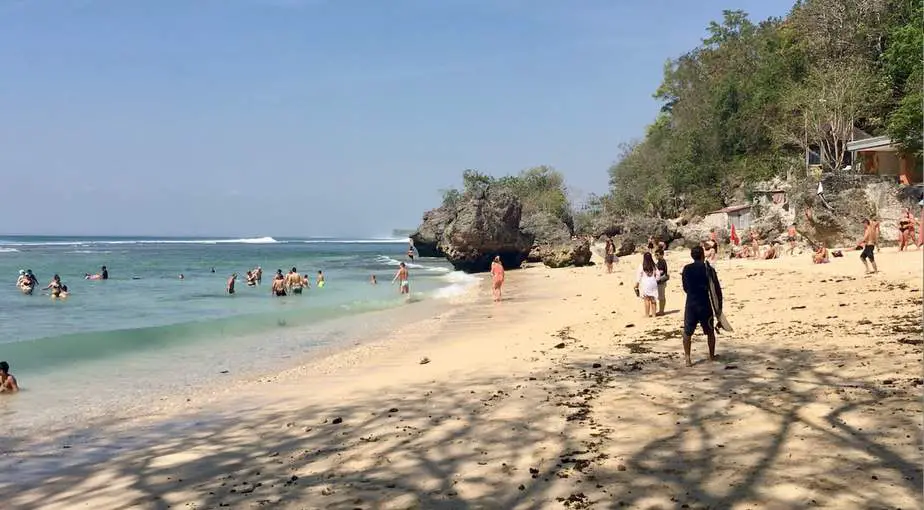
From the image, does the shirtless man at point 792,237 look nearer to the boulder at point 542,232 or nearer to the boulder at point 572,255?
the boulder at point 572,255

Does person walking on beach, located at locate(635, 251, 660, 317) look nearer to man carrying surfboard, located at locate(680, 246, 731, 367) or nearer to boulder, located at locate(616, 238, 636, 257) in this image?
man carrying surfboard, located at locate(680, 246, 731, 367)

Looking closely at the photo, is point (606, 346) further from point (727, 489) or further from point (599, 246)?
point (599, 246)

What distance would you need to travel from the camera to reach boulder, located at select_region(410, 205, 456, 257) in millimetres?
55344

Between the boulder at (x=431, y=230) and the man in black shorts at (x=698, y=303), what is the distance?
Answer: 4589cm

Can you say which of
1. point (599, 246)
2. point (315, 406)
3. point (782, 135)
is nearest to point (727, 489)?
point (315, 406)

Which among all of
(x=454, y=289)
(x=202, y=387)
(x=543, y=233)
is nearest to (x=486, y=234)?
(x=543, y=233)

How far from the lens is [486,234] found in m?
41.0

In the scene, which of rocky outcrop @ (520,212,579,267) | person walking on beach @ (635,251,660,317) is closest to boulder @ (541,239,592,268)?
rocky outcrop @ (520,212,579,267)

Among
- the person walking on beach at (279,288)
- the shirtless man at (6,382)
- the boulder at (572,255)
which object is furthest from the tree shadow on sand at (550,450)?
the boulder at (572,255)

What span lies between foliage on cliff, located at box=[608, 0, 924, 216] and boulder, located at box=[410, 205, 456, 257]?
1857 cm

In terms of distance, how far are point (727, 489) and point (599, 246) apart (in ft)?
144

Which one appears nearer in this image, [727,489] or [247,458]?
[727,489]

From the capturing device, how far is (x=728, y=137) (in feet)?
148

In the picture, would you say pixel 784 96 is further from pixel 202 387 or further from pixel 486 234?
pixel 202 387
